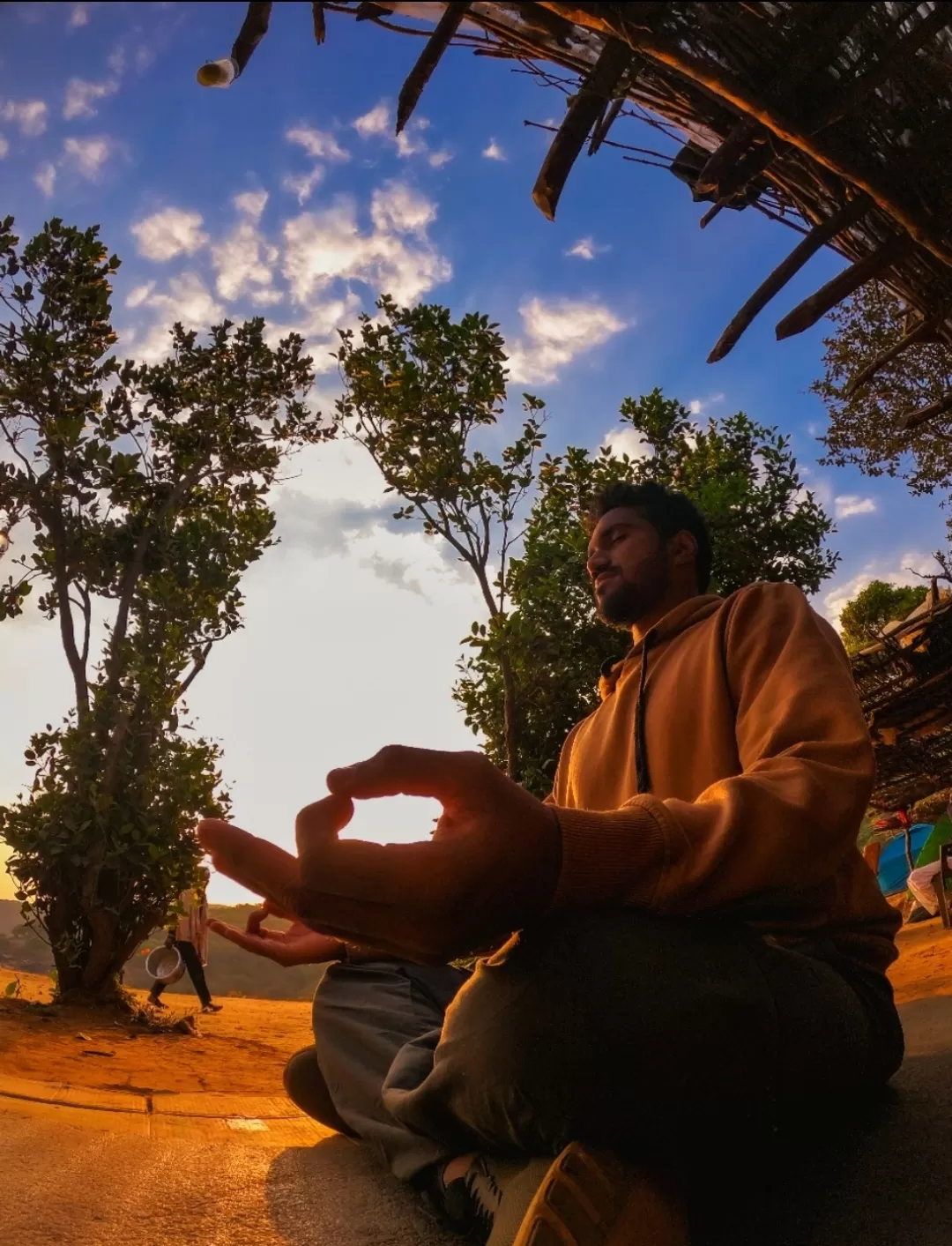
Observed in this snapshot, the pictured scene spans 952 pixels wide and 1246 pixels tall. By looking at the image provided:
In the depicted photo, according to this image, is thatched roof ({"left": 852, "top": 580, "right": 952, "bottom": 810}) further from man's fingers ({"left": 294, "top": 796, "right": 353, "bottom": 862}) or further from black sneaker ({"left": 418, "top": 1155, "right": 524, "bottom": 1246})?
man's fingers ({"left": 294, "top": 796, "right": 353, "bottom": 862})

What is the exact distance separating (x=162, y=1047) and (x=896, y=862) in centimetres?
1044

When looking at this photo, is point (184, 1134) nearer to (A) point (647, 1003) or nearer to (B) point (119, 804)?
(A) point (647, 1003)

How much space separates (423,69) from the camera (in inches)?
71.5

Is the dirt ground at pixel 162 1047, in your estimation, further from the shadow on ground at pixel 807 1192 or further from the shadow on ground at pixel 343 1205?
the shadow on ground at pixel 807 1192

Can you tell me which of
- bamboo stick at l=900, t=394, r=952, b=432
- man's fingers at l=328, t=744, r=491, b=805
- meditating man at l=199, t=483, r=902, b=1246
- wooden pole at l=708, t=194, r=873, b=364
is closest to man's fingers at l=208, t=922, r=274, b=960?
meditating man at l=199, t=483, r=902, b=1246

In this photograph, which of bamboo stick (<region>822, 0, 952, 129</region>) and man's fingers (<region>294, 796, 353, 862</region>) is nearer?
man's fingers (<region>294, 796, 353, 862</region>)

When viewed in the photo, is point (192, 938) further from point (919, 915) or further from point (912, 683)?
point (919, 915)

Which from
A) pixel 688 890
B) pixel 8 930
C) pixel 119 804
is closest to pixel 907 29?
pixel 688 890

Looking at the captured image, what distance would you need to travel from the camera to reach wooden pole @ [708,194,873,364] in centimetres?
242

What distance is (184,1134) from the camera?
2.36 metres

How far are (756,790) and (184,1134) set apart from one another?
212 centimetres

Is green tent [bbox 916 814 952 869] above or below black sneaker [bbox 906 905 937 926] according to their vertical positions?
above

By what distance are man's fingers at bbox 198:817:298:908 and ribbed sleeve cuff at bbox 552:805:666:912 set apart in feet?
1.12

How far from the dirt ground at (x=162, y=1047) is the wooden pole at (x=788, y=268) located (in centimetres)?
345
